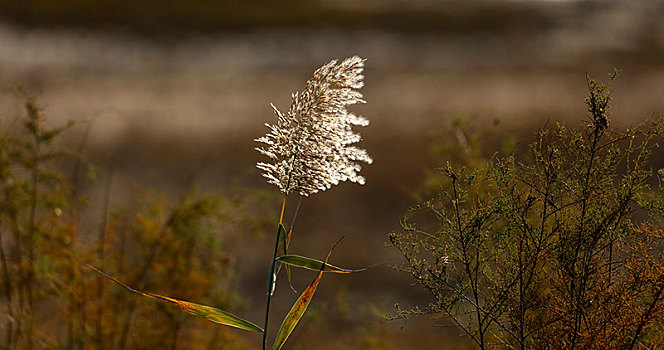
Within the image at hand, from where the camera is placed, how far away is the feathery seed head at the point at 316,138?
1.27 ft

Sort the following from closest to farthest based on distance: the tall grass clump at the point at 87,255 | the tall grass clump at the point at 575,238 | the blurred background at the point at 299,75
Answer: the tall grass clump at the point at 575,238 < the tall grass clump at the point at 87,255 < the blurred background at the point at 299,75

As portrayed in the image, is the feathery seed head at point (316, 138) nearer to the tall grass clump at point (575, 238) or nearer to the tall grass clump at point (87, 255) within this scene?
the tall grass clump at point (575, 238)

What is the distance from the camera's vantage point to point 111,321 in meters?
1.39

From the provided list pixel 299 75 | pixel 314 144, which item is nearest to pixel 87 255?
pixel 314 144

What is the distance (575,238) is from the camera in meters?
0.37

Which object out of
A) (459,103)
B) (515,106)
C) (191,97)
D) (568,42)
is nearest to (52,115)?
(191,97)

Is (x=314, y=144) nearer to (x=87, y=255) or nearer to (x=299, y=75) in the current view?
(x=87, y=255)

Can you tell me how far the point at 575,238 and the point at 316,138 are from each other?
17 cm

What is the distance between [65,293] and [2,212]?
19 centimetres

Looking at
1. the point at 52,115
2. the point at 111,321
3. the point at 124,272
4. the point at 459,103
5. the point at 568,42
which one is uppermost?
the point at 568,42

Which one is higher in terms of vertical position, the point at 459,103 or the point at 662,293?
the point at 459,103

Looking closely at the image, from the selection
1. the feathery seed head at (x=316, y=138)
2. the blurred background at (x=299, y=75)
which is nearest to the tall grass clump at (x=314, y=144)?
the feathery seed head at (x=316, y=138)

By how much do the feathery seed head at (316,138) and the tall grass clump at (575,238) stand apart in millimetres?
60

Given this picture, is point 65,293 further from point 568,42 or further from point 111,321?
point 568,42
